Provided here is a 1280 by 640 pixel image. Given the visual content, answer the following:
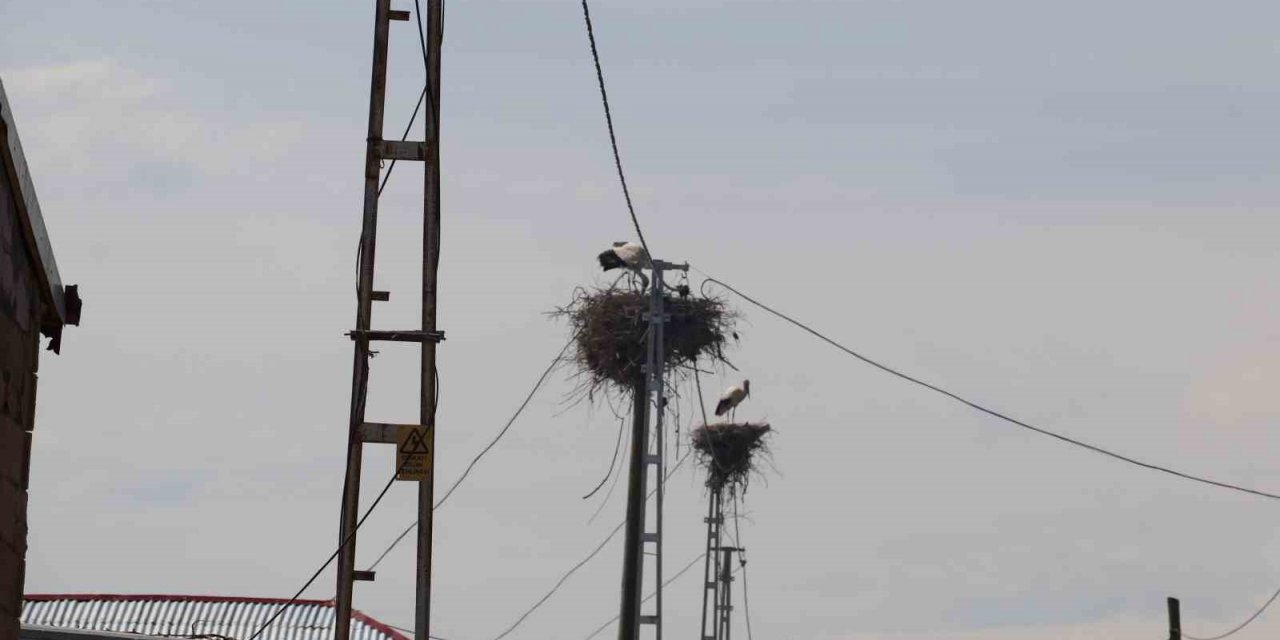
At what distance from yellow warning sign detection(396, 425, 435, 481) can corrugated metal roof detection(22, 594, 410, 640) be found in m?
14.9

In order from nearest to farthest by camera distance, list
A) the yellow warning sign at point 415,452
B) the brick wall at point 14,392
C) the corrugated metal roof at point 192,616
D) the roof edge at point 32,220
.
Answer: the roof edge at point 32,220 < the brick wall at point 14,392 < the yellow warning sign at point 415,452 < the corrugated metal roof at point 192,616

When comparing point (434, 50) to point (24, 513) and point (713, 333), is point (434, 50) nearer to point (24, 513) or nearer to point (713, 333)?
point (24, 513)

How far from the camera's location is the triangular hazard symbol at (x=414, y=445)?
10.0 metres

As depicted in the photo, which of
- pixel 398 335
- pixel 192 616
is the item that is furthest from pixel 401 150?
pixel 192 616

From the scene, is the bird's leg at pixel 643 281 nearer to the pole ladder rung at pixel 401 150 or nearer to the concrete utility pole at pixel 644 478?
the concrete utility pole at pixel 644 478

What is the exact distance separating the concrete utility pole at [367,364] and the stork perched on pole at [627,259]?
1169 cm

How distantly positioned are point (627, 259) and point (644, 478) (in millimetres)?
3767

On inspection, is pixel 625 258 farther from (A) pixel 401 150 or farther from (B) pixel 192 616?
(A) pixel 401 150

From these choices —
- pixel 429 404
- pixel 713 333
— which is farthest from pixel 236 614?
pixel 429 404

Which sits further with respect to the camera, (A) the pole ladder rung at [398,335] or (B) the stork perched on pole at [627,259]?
(B) the stork perched on pole at [627,259]

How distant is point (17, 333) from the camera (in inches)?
332

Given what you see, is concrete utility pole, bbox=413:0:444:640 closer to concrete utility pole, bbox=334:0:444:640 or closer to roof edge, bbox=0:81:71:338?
concrete utility pole, bbox=334:0:444:640

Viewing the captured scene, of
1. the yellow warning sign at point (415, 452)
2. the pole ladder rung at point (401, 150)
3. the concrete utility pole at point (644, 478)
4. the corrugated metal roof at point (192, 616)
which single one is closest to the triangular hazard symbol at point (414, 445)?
the yellow warning sign at point (415, 452)

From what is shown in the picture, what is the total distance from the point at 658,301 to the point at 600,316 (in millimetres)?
2710
